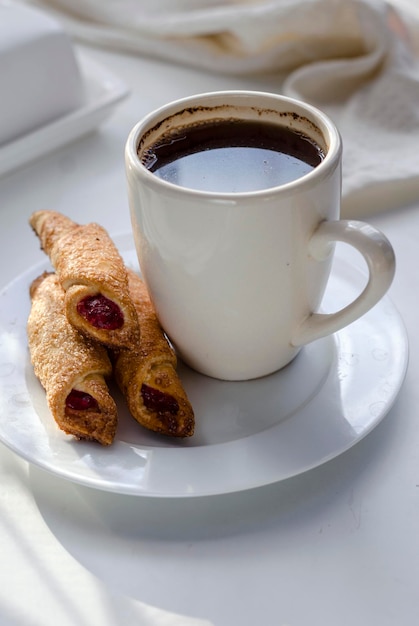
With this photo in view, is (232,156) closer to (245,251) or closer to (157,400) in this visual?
(245,251)

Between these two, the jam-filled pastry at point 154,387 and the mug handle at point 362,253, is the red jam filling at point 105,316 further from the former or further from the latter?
the mug handle at point 362,253

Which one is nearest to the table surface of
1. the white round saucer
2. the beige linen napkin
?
the white round saucer

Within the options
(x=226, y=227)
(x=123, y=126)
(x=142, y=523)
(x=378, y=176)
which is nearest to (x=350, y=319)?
(x=226, y=227)

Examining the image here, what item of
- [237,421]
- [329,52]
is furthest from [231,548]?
[329,52]

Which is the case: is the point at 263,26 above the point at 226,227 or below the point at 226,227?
below

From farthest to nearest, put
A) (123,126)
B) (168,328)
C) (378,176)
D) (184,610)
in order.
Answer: (123,126) < (378,176) < (168,328) < (184,610)

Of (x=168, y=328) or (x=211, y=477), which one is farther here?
(x=168, y=328)

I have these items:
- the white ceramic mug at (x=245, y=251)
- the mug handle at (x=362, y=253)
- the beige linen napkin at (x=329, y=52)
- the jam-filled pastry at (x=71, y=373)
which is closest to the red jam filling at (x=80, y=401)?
the jam-filled pastry at (x=71, y=373)

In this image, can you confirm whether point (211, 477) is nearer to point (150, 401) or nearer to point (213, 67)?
point (150, 401)

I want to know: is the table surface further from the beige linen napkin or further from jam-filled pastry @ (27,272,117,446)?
the beige linen napkin
